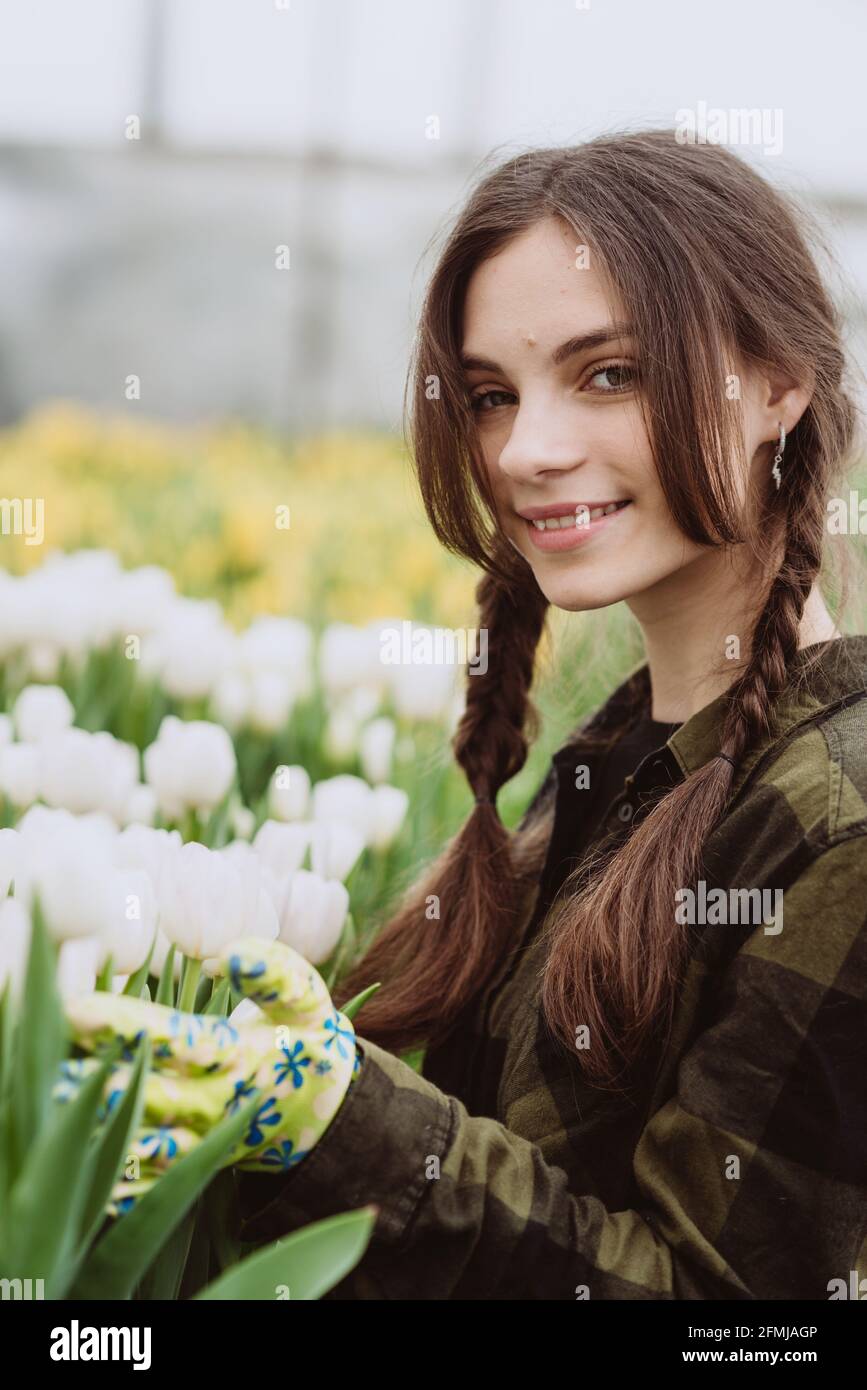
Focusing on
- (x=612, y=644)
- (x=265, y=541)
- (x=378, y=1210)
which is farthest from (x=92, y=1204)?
(x=265, y=541)

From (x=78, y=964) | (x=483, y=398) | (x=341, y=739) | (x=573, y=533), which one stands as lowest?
(x=341, y=739)

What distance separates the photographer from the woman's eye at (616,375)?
119cm

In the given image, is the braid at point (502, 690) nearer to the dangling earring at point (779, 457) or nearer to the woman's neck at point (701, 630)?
the woman's neck at point (701, 630)

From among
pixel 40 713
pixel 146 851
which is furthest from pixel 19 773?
pixel 146 851

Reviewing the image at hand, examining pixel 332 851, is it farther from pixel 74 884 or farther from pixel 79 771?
pixel 74 884

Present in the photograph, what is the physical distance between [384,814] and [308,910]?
47 centimetres

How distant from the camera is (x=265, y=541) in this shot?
3080 millimetres

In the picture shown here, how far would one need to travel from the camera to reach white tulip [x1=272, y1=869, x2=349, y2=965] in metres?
1.18

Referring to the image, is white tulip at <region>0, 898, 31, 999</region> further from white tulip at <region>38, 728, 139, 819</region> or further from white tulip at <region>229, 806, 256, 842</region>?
white tulip at <region>229, 806, 256, 842</region>

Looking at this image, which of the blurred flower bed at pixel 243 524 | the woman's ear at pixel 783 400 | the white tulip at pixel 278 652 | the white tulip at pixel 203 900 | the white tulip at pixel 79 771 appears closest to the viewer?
the white tulip at pixel 203 900

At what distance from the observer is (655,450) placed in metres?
1.18

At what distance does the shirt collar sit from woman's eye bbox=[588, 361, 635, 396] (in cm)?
27

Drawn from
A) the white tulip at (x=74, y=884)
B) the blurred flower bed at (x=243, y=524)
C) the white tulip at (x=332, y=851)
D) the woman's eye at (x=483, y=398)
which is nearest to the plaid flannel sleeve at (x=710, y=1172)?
the white tulip at (x=74, y=884)

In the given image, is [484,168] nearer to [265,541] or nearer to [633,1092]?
[633,1092]
